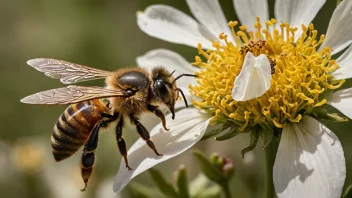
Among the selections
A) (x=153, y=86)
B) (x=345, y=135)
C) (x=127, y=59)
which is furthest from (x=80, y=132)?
Result: (x=127, y=59)

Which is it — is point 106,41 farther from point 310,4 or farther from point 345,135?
point 310,4

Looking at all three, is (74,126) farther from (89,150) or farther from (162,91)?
(162,91)

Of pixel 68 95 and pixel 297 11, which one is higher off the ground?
pixel 297 11

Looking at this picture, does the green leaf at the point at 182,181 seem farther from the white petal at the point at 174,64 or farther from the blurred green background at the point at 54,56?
the blurred green background at the point at 54,56

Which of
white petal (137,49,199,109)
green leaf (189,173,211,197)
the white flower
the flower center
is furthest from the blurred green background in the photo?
the flower center

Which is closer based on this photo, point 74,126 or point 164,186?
point 74,126

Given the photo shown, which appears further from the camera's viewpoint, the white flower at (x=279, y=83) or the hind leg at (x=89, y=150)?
the hind leg at (x=89, y=150)

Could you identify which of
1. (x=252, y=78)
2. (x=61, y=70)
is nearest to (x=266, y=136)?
(x=252, y=78)

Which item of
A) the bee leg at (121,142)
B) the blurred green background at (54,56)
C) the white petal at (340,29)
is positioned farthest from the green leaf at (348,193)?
the blurred green background at (54,56)
